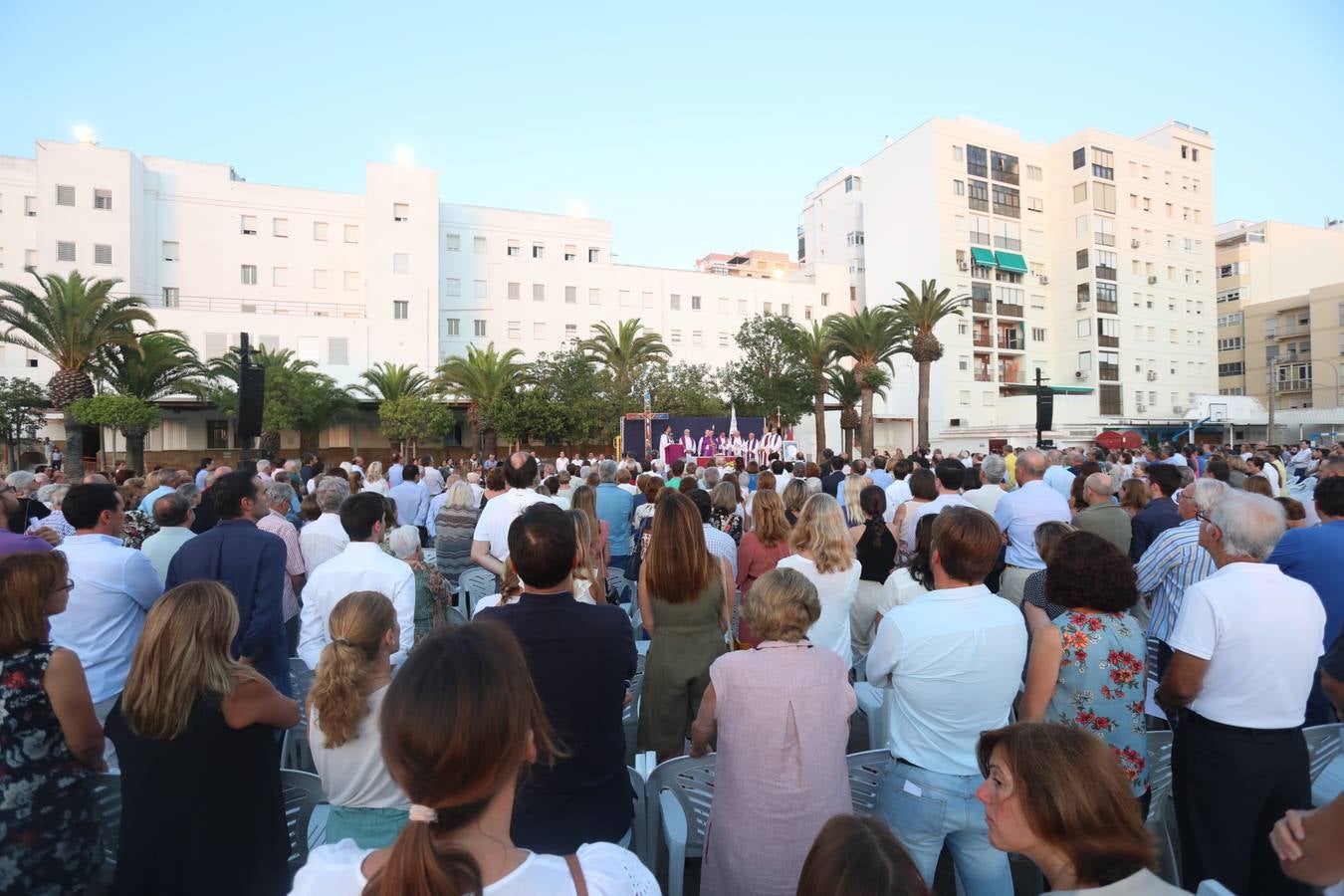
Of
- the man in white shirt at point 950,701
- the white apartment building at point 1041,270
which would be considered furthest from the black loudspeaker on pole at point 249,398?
the white apartment building at point 1041,270

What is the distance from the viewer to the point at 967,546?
2.85m

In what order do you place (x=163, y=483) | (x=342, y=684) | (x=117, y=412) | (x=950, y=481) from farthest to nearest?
(x=117, y=412) < (x=163, y=483) < (x=950, y=481) < (x=342, y=684)

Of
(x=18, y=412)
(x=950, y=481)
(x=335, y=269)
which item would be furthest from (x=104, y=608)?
(x=335, y=269)

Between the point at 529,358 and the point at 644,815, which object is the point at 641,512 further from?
the point at 529,358

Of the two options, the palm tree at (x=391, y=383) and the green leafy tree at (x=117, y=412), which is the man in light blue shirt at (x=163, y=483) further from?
the palm tree at (x=391, y=383)

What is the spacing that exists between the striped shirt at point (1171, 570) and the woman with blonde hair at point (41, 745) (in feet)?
16.4

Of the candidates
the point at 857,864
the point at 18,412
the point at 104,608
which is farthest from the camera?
the point at 18,412

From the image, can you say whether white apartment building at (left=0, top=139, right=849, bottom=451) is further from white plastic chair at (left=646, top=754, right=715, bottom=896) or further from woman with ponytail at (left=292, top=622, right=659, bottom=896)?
woman with ponytail at (left=292, top=622, right=659, bottom=896)

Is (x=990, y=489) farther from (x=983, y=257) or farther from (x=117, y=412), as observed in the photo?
(x=983, y=257)

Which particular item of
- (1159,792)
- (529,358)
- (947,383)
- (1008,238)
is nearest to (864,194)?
(1008,238)

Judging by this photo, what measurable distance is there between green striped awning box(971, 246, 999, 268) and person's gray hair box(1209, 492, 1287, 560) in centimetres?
4983

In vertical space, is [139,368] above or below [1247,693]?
above

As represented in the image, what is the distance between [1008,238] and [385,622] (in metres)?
54.9

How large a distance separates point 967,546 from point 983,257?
5067 centimetres
